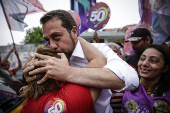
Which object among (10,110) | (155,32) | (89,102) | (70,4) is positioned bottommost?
(10,110)

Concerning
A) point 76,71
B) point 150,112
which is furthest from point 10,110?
point 150,112

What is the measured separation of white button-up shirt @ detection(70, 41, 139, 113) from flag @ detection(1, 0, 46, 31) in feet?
9.16

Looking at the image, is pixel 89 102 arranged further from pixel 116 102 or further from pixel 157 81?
pixel 157 81

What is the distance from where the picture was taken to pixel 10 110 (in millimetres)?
1259

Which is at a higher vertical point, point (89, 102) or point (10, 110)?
point (89, 102)

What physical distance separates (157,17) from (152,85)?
8.75ft

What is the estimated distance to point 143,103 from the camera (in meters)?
1.42

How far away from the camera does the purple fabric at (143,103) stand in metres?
1.31

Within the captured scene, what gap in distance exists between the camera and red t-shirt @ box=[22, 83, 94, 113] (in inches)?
31.7

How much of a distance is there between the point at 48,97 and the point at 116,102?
123 centimetres

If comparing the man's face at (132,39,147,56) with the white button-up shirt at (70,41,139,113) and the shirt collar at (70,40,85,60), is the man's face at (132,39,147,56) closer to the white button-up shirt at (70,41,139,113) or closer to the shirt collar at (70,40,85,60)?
the white button-up shirt at (70,41,139,113)

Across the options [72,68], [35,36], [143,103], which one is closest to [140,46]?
[143,103]

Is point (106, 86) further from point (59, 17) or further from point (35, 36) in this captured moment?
point (35, 36)

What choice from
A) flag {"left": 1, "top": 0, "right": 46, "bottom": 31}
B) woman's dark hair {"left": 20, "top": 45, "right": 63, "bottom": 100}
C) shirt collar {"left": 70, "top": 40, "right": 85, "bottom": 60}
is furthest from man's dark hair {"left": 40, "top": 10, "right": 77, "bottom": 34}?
flag {"left": 1, "top": 0, "right": 46, "bottom": 31}
